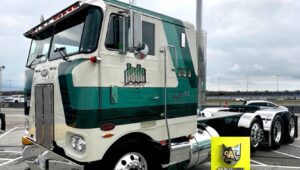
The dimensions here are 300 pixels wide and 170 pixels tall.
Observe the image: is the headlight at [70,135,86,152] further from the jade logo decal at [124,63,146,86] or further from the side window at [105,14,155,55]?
the side window at [105,14,155,55]

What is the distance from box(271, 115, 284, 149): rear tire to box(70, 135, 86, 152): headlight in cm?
695

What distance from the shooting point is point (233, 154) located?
5055 mm

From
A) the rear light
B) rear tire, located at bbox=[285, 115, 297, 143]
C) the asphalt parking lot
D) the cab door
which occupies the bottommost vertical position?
the asphalt parking lot

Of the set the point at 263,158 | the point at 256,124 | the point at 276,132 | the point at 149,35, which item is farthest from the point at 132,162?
the point at 276,132

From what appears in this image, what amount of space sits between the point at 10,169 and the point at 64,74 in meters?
3.84

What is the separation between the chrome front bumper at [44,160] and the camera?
4.37m

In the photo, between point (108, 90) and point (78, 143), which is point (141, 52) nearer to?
point (108, 90)

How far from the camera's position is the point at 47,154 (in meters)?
4.72

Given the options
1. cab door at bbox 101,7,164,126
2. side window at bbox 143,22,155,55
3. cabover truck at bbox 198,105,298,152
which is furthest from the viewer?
cabover truck at bbox 198,105,298,152

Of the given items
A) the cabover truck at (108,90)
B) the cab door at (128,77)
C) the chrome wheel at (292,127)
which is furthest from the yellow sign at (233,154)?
the chrome wheel at (292,127)

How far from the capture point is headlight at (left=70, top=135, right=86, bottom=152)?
14.1 feet

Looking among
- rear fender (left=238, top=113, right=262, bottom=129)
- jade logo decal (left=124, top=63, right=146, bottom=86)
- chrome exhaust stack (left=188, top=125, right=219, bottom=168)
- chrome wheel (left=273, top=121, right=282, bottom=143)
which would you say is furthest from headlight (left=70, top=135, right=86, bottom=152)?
chrome wheel (left=273, top=121, right=282, bottom=143)

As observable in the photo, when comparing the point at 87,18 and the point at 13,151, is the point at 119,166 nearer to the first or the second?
the point at 87,18

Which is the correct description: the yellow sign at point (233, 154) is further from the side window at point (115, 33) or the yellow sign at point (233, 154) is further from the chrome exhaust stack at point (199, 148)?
the side window at point (115, 33)
